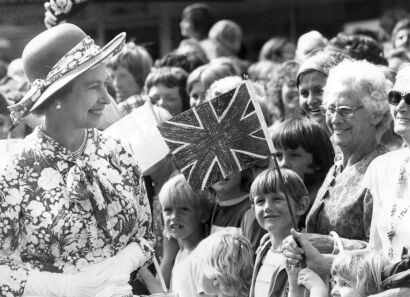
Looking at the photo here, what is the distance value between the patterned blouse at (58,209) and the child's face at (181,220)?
1.80 metres

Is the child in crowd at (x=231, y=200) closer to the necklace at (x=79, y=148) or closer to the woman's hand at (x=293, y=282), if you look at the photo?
the woman's hand at (x=293, y=282)

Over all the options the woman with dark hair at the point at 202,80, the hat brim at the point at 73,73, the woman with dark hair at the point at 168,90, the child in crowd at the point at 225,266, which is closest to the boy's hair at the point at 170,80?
the woman with dark hair at the point at 168,90

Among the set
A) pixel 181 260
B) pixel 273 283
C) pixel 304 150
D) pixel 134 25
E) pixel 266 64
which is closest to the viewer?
pixel 273 283

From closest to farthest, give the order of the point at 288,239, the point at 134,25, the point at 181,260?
the point at 288,239 → the point at 181,260 → the point at 134,25

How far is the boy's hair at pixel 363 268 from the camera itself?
458 cm

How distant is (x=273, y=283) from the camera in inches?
209

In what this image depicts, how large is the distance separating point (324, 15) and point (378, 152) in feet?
24.4

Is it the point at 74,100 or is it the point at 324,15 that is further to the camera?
the point at 324,15

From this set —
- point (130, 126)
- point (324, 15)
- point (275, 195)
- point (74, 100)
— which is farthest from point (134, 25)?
point (74, 100)

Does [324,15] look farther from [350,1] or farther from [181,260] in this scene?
[181,260]

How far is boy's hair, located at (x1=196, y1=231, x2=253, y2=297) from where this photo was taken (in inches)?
221

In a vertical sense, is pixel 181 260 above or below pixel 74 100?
below

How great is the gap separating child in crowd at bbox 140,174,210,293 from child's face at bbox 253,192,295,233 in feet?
3.02

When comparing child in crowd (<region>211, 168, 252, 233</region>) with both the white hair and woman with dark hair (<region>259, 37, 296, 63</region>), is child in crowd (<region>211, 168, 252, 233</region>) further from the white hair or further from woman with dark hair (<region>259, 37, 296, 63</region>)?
woman with dark hair (<region>259, 37, 296, 63</region>)
